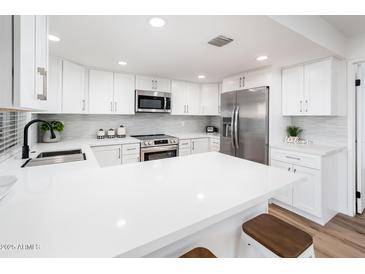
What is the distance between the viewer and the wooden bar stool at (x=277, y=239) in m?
0.91

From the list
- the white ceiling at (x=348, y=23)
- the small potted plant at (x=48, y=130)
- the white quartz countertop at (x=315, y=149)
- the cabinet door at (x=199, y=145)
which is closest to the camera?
the white ceiling at (x=348, y=23)

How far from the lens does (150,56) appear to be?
2.37 meters

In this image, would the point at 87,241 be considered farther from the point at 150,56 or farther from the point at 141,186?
the point at 150,56

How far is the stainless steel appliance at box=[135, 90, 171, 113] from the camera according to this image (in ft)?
10.9

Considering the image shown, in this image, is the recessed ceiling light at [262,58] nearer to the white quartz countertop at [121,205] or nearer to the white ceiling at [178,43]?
the white ceiling at [178,43]

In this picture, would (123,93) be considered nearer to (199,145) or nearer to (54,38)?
(54,38)

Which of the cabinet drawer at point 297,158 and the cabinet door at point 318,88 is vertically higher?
the cabinet door at point 318,88

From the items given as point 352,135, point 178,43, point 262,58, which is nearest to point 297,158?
point 352,135

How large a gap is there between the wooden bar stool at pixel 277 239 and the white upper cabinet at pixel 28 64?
1.31 metres

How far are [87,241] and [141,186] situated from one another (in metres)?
0.47

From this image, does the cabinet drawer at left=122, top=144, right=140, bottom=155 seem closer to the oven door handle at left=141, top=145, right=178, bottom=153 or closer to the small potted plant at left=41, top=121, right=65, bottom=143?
the oven door handle at left=141, top=145, right=178, bottom=153

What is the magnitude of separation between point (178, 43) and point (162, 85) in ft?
5.69

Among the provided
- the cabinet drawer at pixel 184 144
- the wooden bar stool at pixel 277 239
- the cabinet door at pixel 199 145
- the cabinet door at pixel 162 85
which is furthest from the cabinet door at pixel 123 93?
the wooden bar stool at pixel 277 239
